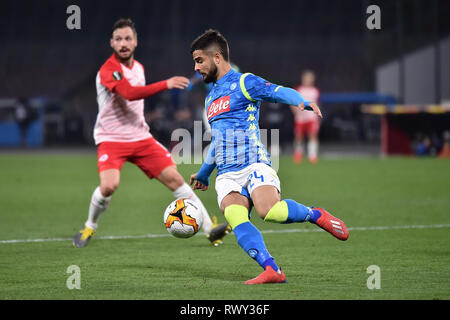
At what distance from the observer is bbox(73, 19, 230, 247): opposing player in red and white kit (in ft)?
28.0

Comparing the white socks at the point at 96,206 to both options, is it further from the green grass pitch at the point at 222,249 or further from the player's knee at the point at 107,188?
the green grass pitch at the point at 222,249

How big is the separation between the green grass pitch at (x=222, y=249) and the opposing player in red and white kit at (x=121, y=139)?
13.8 inches

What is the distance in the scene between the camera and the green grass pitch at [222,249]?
5.93m

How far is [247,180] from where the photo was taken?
639 cm

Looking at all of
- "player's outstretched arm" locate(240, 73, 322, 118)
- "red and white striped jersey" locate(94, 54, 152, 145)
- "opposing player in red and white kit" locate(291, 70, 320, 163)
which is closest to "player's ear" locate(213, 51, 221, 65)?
"player's outstretched arm" locate(240, 73, 322, 118)

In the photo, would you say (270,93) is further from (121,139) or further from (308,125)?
(308,125)

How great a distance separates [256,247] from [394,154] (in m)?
18.1

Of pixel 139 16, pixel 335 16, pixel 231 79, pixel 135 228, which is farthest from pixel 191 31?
pixel 231 79

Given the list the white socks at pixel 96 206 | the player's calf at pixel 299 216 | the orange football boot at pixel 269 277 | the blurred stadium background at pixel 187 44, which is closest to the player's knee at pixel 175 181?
the white socks at pixel 96 206

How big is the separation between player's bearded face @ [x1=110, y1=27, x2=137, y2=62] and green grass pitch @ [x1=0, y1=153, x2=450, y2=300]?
194 centimetres

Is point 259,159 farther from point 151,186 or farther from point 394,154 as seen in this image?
point 394,154

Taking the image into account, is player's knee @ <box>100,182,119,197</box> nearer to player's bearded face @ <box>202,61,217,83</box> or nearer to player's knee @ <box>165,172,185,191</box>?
player's knee @ <box>165,172,185,191</box>

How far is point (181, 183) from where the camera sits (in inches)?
346

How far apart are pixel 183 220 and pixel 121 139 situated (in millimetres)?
1996
